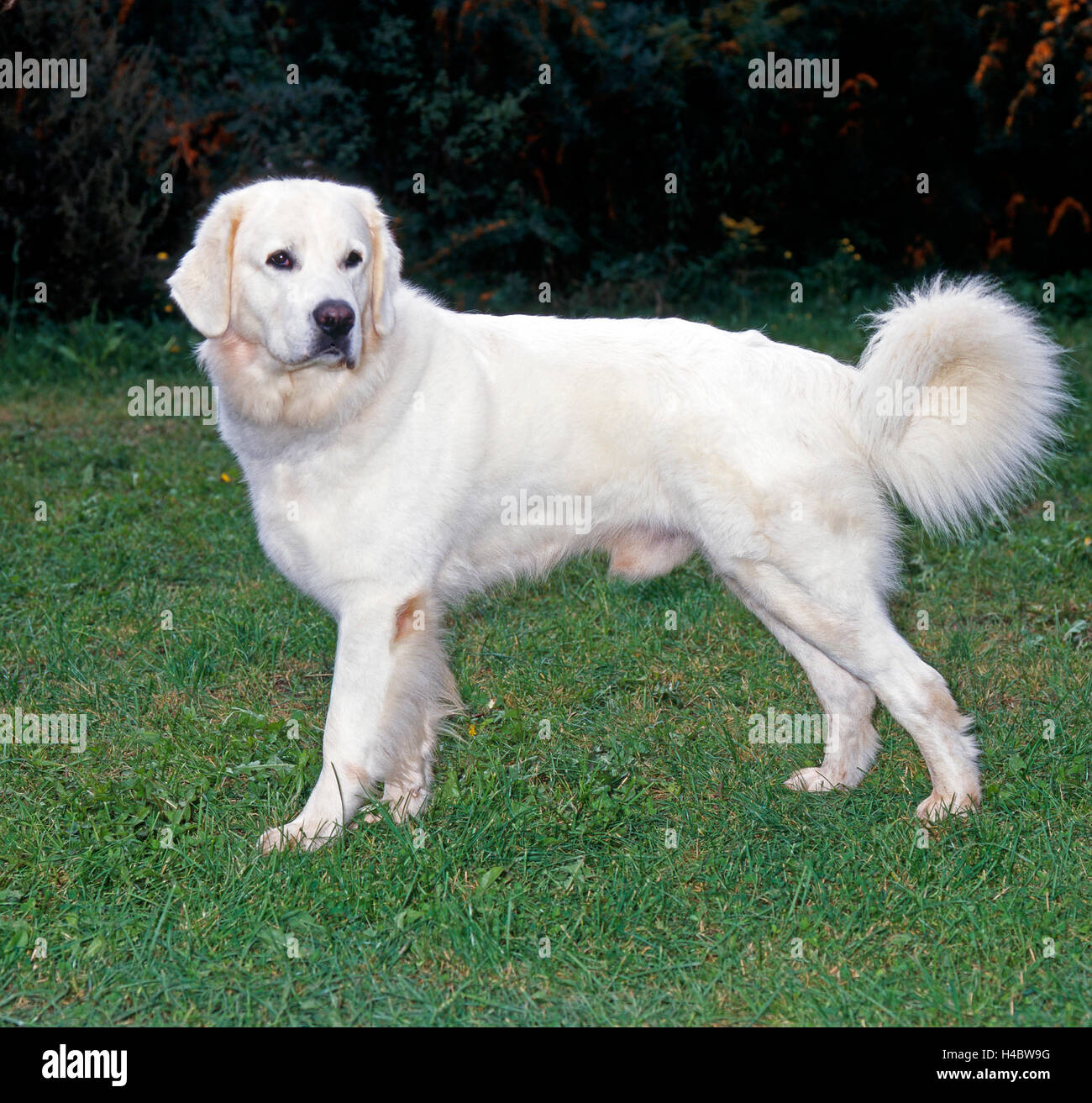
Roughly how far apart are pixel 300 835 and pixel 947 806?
172cm

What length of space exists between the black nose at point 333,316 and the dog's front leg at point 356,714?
2.39 feet

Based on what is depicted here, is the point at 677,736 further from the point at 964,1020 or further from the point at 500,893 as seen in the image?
the point at 964,1020

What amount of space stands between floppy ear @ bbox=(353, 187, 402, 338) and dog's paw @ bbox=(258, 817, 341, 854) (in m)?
1.32

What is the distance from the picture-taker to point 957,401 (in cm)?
324

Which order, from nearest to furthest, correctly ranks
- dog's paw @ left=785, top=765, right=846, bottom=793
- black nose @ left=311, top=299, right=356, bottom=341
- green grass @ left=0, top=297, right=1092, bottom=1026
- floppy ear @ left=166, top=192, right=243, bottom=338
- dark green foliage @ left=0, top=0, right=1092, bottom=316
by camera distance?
Result: green grass @ left=0, top=297, right=1092, bottom=1026 → black nose @ left=311, top=299, right=356, bottom=341 → floppy ear @ left=166, top=192, right=243, bottom=338 → dog's paw @ left=785, top=765, right=846, bottom=793 → dark green foliage @ left=0, top=0, right=1092, bottom=316

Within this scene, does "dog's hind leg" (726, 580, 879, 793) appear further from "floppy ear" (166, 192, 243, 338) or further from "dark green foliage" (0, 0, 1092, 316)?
"dark green foliage" (0, 0, 1092, 316)

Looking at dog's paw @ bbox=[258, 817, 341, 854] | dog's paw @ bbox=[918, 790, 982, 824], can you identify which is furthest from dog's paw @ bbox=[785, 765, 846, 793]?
dog's paw @ bbox=[258, 817, 341, 854]

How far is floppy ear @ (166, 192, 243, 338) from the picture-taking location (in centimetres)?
309

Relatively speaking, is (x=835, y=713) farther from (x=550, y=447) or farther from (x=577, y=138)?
(x=577, y=138)

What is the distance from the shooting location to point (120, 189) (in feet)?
29.6

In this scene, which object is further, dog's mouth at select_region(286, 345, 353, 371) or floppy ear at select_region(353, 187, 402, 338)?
floppy ear at select_region(353, 187, 402, 338)

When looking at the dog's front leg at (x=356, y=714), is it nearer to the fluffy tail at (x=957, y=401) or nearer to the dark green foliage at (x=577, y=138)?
the fluffy tail at (x=957, y=401)

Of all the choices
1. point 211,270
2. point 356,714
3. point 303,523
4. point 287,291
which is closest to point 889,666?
point 356,714

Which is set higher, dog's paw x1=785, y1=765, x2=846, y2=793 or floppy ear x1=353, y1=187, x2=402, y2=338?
floppy ear x1=353, y1=187, x2=402, y2=338
